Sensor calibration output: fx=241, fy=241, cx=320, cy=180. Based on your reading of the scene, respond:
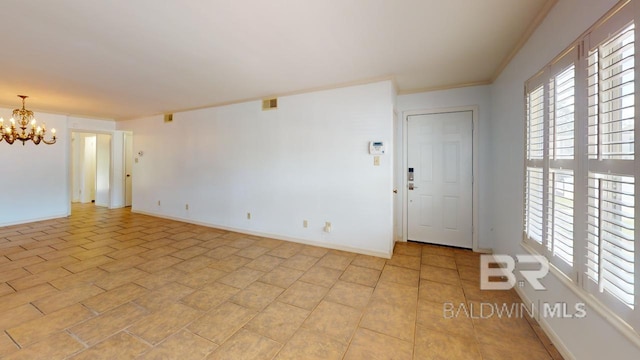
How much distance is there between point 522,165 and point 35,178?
9.22 metres

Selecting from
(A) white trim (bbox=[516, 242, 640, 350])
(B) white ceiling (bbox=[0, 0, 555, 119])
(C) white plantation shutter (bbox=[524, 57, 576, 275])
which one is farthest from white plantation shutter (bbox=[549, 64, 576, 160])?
(A) white trim (bbox=[516, 242, 640, 350])

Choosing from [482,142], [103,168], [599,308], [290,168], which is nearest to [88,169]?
[103,168]

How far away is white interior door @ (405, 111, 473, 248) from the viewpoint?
3.84m

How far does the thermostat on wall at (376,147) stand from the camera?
349 centimetres

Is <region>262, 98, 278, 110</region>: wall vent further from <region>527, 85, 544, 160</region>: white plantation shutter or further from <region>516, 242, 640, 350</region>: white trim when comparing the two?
<region>516, 242, 640, 350</region>: white trim

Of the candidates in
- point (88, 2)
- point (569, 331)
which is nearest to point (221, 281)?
point (88, 2)

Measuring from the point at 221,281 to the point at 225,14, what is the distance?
2.74m

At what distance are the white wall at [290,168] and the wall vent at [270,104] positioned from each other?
0.33 feet

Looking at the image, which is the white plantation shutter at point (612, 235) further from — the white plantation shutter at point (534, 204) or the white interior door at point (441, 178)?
the white interior door at point (441, 178)

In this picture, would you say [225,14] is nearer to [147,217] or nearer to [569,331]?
[569,331]

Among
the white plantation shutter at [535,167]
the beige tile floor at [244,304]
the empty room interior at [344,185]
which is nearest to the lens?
the empty room interior at [344,185]

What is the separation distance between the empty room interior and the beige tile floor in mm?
23

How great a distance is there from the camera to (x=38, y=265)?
3205mm

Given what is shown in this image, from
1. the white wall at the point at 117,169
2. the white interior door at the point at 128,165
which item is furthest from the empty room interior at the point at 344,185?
the white interior door at the point at 128,165
